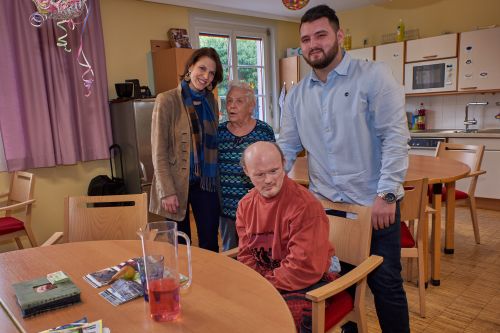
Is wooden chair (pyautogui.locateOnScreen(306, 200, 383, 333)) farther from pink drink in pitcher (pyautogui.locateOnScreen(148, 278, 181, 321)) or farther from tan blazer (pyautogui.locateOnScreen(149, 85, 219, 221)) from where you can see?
tan blazer (pyautogui.locateOnScreen(149, 85, 219, 221))

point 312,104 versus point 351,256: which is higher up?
point 312,104

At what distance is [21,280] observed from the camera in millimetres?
1182

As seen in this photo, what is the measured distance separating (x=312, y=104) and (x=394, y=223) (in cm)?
59

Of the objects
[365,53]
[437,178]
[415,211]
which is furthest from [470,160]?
[365,53]

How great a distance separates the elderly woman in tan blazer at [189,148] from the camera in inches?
80.8

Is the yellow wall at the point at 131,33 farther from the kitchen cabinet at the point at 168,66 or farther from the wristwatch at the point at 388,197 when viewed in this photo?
the wristwatch at the point at 388,197

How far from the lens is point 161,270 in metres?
0.94

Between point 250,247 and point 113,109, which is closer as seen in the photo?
point 250,247

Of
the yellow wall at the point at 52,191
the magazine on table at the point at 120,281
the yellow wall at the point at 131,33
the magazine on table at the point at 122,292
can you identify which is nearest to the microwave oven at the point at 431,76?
the yellow wall at the point at 131,33

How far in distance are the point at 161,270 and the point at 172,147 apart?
122cm

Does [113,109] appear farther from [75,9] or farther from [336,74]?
[336,74]

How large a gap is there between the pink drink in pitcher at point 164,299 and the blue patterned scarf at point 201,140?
3.88 ft

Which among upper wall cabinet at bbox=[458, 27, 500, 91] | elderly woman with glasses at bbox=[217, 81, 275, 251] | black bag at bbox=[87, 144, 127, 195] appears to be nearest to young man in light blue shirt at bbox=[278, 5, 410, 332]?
elderly woman with glasses at bbox=[217, 81, 275, 251]

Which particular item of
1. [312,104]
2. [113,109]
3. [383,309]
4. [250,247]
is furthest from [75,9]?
[383,309]
